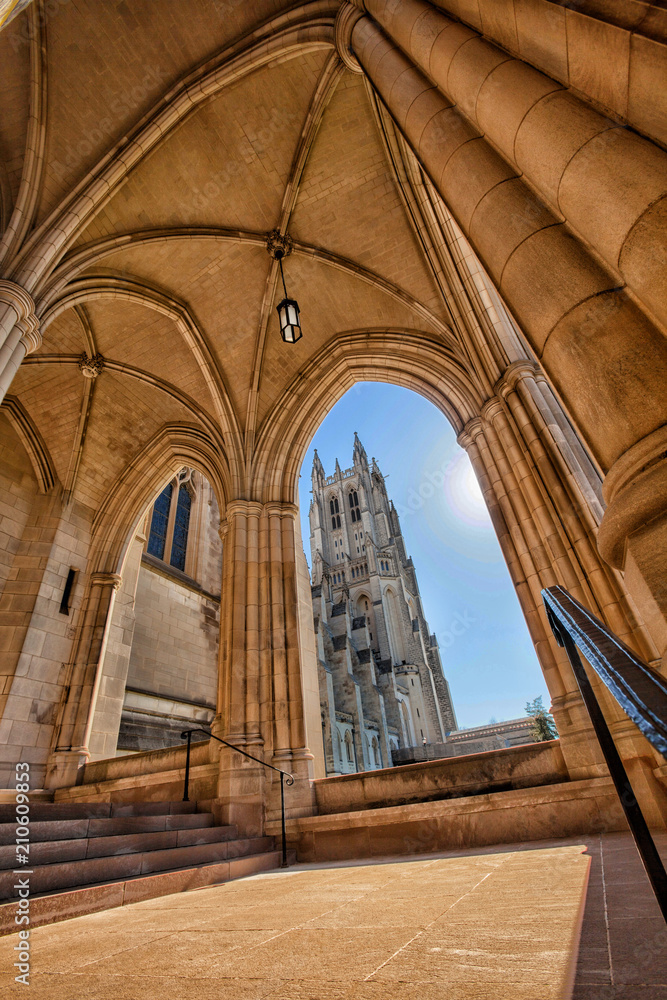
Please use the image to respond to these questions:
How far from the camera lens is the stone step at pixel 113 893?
2.62m

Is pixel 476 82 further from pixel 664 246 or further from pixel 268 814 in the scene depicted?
pixel 268 814

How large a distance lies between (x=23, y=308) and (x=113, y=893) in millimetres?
5847

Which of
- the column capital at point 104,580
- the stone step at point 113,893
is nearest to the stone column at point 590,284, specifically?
the stone step at point 113,893

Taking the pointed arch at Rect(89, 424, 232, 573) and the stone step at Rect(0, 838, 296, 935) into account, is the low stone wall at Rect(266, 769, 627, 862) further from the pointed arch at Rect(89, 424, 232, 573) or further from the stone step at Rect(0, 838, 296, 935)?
the pointed arch at Rect(89, 424, 232, 573)

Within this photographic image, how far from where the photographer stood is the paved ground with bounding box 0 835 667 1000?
41.4 inches

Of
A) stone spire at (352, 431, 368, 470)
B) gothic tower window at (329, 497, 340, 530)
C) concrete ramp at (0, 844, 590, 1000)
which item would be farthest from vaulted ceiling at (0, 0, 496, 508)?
stone spire at (352, 431, 368, 470)

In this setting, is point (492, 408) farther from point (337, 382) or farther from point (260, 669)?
point (260, 669)

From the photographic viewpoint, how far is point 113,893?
10.1ft

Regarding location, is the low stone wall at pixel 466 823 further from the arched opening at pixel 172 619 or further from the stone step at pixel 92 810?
the arched opening at pixel 172 619

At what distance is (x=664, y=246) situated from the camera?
1654 mm

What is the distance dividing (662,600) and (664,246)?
3.89 ft

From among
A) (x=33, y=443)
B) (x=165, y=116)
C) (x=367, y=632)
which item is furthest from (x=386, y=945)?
(x=367, y=632)

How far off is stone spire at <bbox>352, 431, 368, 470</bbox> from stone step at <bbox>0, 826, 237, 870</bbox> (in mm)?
49363

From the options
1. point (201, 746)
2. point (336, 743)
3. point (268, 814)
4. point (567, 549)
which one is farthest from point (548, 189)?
point (336, 743)
